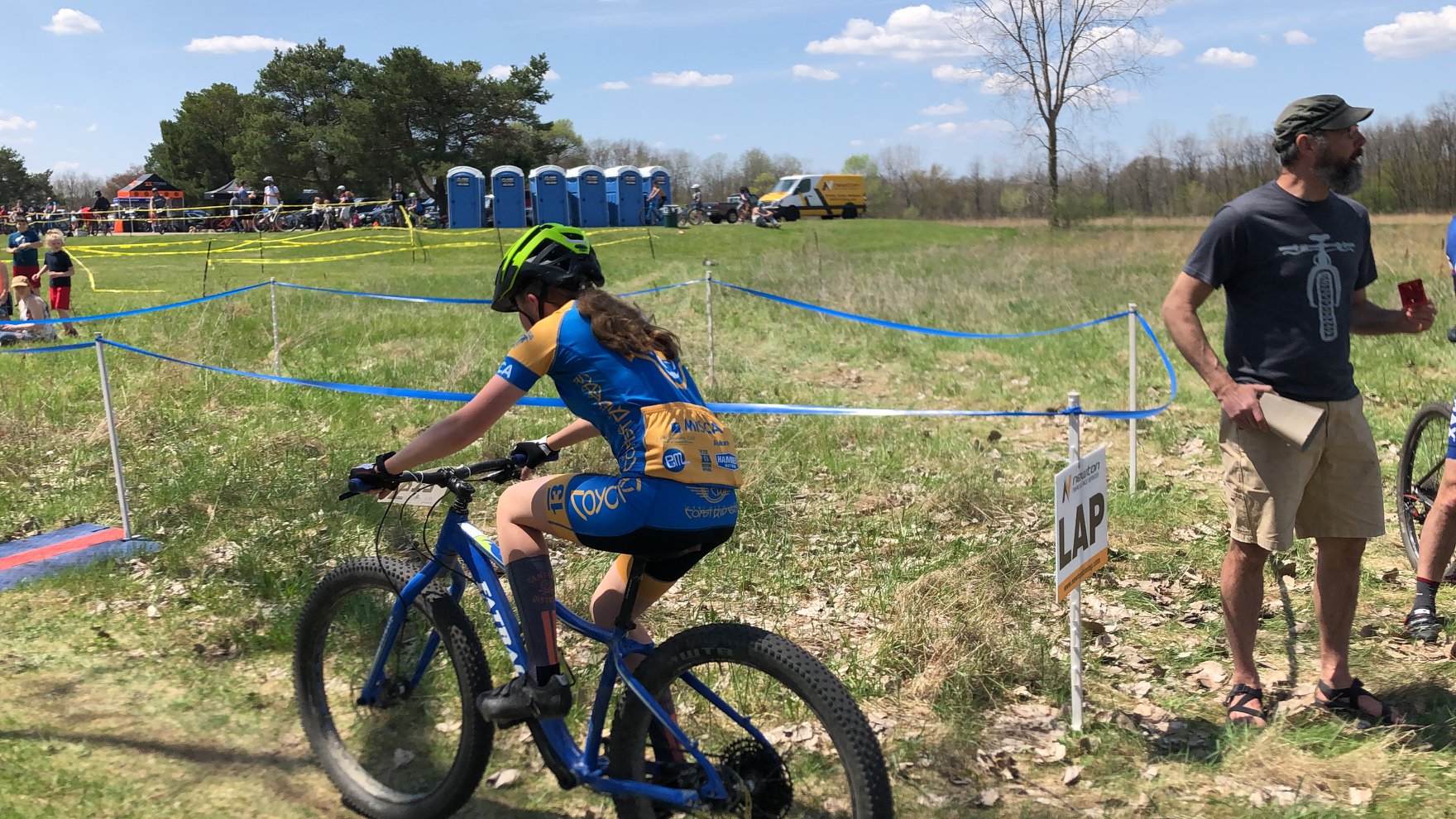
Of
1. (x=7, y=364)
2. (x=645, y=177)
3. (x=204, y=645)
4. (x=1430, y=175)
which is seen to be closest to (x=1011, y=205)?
(x=1430, y=175)

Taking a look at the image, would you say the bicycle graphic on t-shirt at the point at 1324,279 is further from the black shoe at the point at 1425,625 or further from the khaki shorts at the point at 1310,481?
the black shoe at the point at 1425,625

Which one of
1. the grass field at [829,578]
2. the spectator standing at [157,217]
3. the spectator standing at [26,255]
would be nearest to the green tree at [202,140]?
the spectator standing at [157,217]

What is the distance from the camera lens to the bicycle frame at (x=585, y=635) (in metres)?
3.00

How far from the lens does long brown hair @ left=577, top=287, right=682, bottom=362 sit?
301 centimetres

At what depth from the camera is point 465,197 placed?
127 ft

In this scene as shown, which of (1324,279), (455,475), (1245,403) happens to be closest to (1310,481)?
(1245,403)

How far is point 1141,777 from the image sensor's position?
3.81m

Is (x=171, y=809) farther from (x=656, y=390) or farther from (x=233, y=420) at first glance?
(x=233, y=420)

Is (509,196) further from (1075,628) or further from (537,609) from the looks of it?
(537,609)

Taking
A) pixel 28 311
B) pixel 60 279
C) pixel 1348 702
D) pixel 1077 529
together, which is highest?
pixel 60 279

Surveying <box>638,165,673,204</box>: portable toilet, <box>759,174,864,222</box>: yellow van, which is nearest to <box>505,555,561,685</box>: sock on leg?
<box>638,165,673,204</box>: portable toilet

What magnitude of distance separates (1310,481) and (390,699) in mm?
3330

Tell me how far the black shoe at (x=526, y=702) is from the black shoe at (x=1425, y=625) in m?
3.82

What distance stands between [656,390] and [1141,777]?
2.24 meters
